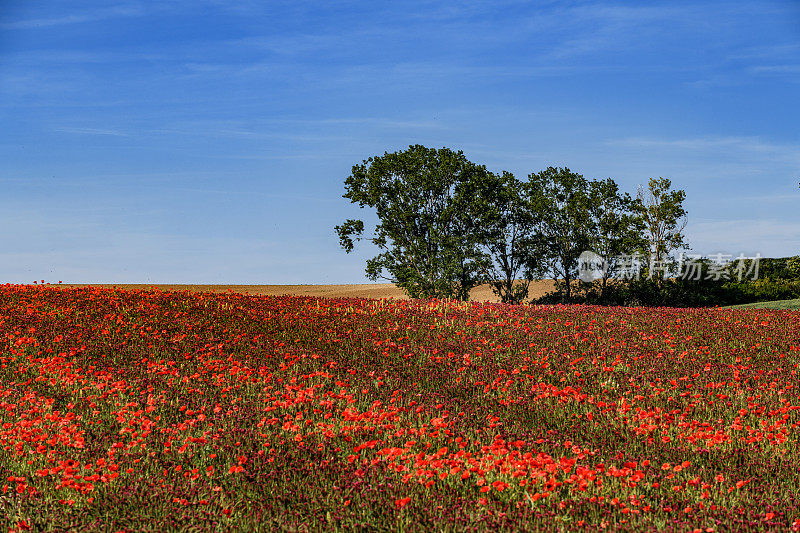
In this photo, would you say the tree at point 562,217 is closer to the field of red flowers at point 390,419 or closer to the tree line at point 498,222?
the tree line at point 498,222

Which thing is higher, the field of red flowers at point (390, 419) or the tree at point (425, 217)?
the tree at point (425, 217)

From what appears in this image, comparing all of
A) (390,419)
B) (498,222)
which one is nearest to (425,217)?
(498,222)

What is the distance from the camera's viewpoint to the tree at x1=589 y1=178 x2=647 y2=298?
3180 centimetres

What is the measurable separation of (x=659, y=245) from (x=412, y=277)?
12.6 m

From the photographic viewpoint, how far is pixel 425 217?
31641 millimetres

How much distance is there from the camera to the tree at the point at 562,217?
104 feet

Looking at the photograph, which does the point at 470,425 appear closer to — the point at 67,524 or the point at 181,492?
the point at 181,492

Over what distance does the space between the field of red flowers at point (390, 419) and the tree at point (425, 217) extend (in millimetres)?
14013

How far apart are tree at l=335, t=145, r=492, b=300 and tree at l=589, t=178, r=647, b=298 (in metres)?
5.41

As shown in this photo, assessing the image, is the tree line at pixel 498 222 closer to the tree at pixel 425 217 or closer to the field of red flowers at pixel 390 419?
the tree at pixel 425 217

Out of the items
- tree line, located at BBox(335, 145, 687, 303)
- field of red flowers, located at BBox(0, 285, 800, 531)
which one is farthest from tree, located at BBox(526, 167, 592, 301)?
field of red flowers, located at BBox(0, 285, 800, 531)

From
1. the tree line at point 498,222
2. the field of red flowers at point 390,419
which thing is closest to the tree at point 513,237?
the tree line at point 498,222

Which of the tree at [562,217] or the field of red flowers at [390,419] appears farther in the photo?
the tree at [562,217]

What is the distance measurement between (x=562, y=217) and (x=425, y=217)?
263 inches
